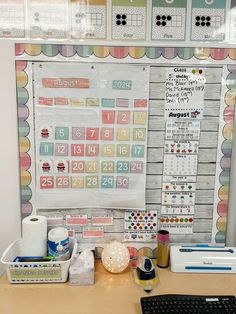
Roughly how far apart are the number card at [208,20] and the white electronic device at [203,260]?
97 cm

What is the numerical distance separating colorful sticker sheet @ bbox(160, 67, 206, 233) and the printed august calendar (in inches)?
4.6

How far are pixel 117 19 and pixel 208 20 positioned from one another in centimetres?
40

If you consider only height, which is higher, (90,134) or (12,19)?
(12,19)

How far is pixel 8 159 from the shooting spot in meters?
1.47

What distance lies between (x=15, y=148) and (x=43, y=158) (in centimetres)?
14

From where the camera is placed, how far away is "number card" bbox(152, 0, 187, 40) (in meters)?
1.38

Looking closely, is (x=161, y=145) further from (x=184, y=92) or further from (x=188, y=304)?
(x=188, y=304)

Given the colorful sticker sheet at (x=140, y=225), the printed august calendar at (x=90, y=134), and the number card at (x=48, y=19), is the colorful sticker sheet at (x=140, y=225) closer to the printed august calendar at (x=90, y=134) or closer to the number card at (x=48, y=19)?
the printed august calendar at (x=90, y=134)

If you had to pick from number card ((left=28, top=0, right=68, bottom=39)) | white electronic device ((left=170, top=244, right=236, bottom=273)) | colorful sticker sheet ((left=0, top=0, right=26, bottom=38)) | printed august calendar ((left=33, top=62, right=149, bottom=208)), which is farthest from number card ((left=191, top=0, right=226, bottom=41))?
white electronic device ((left=170, top=244, right=236, bottom=273))

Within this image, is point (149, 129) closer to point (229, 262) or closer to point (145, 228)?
point (145, 228)

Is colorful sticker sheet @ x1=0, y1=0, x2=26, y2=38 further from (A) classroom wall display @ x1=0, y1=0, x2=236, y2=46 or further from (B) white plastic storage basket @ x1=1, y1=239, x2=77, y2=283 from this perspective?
(B) white plastic storage basket @ x1=1, y1=239, x2=77, y2=283

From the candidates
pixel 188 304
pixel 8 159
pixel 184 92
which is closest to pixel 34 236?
pixel 8 159

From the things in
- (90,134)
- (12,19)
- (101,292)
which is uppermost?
(12,19)

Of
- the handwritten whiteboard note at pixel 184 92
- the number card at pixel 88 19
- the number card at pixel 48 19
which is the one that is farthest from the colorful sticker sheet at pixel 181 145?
the number card at pixel 48 19
